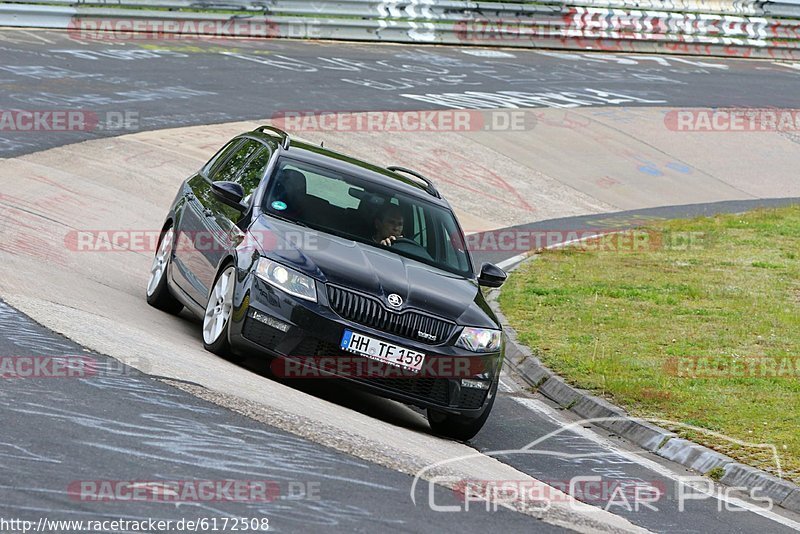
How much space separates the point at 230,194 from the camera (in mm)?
9906

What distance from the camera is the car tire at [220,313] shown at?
9141 millimetres

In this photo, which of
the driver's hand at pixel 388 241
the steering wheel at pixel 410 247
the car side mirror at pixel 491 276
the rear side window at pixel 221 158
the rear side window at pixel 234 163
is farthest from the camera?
the rear side window at pixel 221 158

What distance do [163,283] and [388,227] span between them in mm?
2250

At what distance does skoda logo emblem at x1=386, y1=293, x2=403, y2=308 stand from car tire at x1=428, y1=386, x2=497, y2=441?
0.79m

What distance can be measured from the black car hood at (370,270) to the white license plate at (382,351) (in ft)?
0.97

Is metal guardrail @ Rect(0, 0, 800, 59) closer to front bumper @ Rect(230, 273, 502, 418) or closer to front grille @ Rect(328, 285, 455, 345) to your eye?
front bumper @ Rect(230, 273, 502, 418)

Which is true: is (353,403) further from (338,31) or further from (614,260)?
(338,31)

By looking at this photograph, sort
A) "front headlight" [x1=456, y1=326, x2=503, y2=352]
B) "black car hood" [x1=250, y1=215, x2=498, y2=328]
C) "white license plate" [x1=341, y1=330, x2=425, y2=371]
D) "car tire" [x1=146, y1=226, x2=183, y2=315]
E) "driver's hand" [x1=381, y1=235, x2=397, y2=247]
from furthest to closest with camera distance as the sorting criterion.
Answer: "car tire" [x1=146, y1=226, x2=183, y2=315] < "driver's hand" [x1=381, y1=235, x2=397, y2=247] < "front headlight" [x1=456, y1=326, x2=503, y2=352] < "black car hood" [x1=250, y1=215, x2=498, y2=328] < "white license plate" [x1=341, y1=330, x2=425, y2=371]

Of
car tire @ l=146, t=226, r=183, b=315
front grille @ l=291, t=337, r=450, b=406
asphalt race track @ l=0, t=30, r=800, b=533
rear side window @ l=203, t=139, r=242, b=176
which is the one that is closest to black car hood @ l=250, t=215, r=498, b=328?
front grille @ l=291, t=337, r=450, b=406

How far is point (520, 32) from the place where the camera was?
34.7 meters

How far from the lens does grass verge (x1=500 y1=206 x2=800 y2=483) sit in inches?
405

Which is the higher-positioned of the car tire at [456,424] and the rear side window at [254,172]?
the rear side window at [254,172]

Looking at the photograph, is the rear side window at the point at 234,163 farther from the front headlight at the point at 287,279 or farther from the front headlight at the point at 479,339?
the front headlight at the point at 479,339

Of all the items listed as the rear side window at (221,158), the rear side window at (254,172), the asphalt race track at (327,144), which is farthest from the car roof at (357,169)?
the asphalt race track at (327,144)
